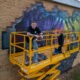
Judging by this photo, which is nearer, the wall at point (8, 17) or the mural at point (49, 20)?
the wall at point (8, 17)

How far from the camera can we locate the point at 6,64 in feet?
27.4

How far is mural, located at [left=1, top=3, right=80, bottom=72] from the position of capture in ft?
29.6

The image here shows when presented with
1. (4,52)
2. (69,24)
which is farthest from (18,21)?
(69,24)

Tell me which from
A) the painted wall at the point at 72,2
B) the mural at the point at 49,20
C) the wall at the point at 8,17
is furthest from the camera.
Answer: the painted wall at the point at 72,2

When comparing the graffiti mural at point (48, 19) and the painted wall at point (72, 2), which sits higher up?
the painted wall at point (72, 2)

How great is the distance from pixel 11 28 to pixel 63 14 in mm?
4533

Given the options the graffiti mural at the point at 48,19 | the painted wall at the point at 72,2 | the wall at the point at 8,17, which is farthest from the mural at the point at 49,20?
the painted wall at the point at 72,2

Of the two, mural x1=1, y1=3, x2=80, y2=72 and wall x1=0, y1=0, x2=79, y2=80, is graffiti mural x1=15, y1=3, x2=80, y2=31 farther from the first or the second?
wall x1=0, y1=0, x2=79, y2=80

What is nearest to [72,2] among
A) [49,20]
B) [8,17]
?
[49,20]

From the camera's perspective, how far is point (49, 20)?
10852mm

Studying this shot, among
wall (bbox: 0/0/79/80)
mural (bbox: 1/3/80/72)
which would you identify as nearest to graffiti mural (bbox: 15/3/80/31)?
mural (bbox: 1/3/80/72)

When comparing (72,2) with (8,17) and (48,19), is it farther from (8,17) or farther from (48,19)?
(8,17)

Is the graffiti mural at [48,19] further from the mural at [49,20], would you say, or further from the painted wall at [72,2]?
the painted wall at [72,2]

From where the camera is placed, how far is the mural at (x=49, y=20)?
29.6 ft
